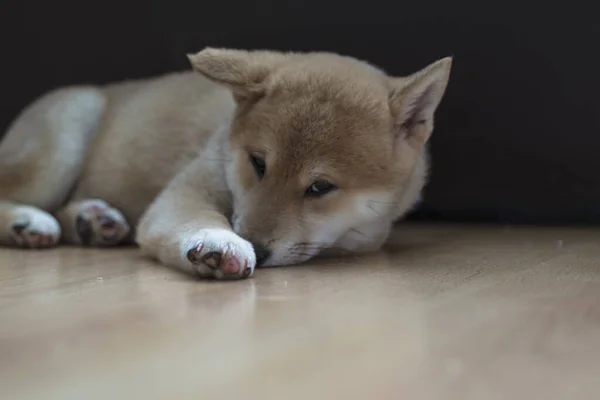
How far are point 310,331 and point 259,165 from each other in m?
0.71

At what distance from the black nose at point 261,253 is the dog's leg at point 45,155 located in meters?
0.76

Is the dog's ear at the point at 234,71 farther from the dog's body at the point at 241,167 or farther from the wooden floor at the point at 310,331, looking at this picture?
the wooden floor at the point at 310,331

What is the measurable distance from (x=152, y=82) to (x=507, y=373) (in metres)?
1.77

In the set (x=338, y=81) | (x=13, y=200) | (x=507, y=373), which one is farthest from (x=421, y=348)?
(x=13, y=200)

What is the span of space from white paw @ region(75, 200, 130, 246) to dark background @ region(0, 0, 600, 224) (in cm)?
70

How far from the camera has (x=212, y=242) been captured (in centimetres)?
159

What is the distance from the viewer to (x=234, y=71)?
1.89m

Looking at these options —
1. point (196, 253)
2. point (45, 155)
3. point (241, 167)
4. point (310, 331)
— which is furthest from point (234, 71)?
point (310, 331)

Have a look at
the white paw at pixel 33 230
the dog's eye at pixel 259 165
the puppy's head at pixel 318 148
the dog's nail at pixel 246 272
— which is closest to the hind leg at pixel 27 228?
the white paw at pixel 33 230

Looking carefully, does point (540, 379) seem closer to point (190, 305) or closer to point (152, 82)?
point (190, 305)

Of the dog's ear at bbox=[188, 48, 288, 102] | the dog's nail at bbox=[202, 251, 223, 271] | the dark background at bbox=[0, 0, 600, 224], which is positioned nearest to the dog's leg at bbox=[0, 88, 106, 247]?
the dark background at bbox=[0, 0, 600, 224]

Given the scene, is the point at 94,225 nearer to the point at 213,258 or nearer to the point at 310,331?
the point at 213,258

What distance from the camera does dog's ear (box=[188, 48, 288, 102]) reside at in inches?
73.2

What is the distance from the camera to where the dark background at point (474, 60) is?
7.53 ft
